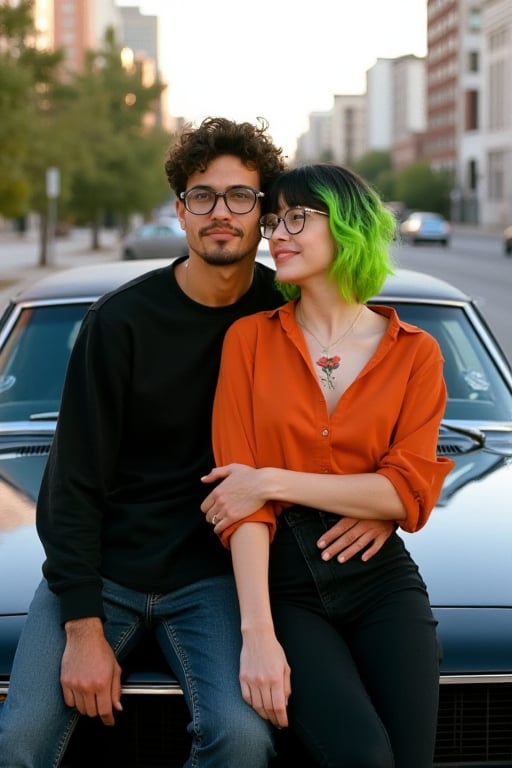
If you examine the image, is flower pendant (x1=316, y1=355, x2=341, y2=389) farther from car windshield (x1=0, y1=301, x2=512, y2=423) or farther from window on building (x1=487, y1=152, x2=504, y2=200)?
window on building (x1=487, y1=152, x2=504, y2=200)

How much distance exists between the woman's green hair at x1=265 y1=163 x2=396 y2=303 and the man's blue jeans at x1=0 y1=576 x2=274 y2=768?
0.78 m

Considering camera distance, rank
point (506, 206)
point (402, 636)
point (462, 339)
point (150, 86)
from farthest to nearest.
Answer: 1. point (506, 206)
2. point (150, 86)
3. point (462, 339)
4. point (402, 636)

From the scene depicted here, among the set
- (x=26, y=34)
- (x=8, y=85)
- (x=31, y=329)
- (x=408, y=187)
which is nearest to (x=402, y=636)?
(x=31, y=329)

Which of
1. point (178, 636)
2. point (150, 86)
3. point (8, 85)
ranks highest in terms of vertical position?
point (150, 86)

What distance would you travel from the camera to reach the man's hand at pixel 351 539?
270cm

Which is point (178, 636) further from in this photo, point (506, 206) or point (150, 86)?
point (506, 206)

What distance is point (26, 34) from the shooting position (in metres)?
25.1

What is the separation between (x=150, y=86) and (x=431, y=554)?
57.5m

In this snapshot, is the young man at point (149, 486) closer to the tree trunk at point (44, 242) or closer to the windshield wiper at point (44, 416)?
the windshield wiper at point (44, 416)

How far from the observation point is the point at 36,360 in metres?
4.45

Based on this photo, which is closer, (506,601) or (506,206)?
(506,601)

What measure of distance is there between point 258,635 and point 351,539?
324mm

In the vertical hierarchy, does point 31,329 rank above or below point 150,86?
below

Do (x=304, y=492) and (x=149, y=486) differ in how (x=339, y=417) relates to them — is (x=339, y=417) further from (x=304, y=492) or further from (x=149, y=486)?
(x=149, y=486)
